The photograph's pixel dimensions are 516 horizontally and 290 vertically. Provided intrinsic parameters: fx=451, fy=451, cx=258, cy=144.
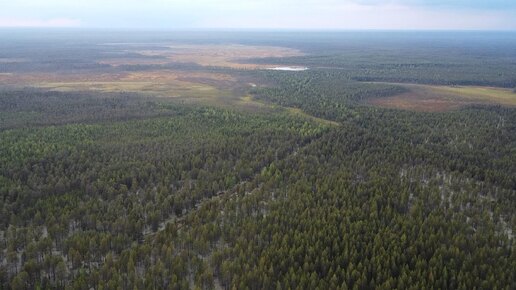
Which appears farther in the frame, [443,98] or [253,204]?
[443,98]

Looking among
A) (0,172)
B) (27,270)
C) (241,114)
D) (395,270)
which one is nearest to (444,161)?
(395,270)

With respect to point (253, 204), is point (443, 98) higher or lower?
higher

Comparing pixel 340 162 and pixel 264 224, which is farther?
pixel 340 162

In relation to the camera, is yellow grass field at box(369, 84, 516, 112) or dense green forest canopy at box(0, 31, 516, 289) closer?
dense green forest canopy at box(0, 31, 516, 289)

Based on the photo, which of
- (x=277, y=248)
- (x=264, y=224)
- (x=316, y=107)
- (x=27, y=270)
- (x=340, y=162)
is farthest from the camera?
(x=316, y=107)

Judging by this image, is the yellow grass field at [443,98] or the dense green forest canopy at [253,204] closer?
Result: the dense green forest canopy at [253,204]

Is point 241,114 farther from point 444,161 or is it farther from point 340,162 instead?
point 444,161

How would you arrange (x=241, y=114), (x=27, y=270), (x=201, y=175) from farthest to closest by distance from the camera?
(x=241, y=114)
(x=201, y=175)
(x=27, y=270)
